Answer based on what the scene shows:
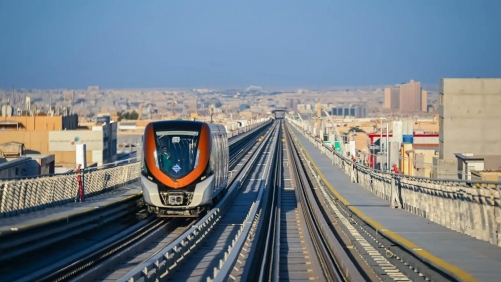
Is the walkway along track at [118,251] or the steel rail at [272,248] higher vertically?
the walkway along track at [118,251]

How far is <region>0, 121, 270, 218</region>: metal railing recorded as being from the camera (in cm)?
1748

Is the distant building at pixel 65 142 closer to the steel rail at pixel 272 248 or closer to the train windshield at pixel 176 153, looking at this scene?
the steel rail at pixel 272 248

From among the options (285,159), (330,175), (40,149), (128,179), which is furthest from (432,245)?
(285,159)

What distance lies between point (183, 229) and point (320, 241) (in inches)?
147

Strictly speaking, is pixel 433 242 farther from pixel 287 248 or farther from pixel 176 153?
pixel 176 153

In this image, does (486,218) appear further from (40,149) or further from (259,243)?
(40,149)

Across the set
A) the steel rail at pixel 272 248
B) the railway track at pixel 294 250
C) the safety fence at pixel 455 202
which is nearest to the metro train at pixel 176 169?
the railway track at pixel 294 250

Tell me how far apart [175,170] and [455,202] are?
7.94m

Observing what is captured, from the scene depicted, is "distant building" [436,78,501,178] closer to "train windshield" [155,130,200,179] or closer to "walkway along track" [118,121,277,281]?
"walkway along track" [118,121,277,281]

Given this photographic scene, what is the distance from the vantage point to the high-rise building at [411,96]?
7619 cm

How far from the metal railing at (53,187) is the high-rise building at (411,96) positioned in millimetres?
43678

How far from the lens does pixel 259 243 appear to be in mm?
18469

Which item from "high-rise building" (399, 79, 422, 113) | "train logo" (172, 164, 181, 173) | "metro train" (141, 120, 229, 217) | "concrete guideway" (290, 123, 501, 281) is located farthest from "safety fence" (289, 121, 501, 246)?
"high-rise building" (399, 79, 422, 113)

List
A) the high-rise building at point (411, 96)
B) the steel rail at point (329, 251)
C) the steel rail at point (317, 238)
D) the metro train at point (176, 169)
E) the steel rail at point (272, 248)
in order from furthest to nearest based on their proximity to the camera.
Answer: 1. the high-rise building at point (411, 96)
2. the metro train at point (176, 169)
3. the steel rail at point (272, 248)
4. the steel rail at point (317, 238)
5. the steel rail at point (329, 251)
